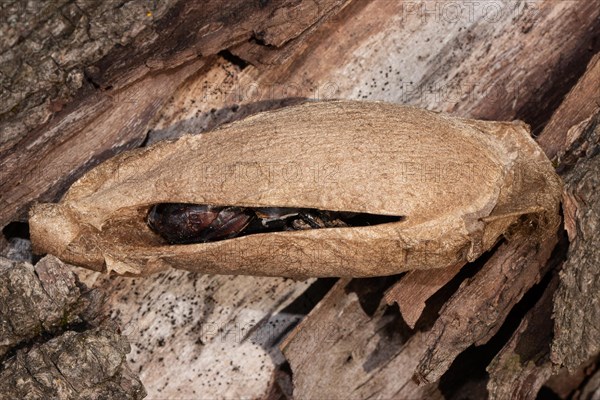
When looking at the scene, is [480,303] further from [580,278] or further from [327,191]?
[327,191]

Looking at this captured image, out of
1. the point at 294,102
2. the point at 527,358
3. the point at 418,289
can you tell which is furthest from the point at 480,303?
the point at 294,102

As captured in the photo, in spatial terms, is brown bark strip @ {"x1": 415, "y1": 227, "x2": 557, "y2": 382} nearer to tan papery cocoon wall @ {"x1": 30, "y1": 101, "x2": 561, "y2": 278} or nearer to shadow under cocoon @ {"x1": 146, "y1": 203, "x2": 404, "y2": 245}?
tan papery cocoon wall @ {"x1": 30, "y1": 101, "x2": 561, "y2": 278}

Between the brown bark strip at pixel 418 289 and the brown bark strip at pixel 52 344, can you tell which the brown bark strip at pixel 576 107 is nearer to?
the brown bark strip at pixel 418 289

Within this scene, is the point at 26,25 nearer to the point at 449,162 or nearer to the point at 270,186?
the point at 270,186

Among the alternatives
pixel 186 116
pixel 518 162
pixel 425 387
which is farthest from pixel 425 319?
pixel 186 116

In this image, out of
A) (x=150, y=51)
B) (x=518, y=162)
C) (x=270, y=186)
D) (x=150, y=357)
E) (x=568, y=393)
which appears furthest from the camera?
(x=568, y=393)

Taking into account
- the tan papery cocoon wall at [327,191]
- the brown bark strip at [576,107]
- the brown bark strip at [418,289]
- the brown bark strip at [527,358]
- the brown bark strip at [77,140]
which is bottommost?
the brown bark strip at [527,358]

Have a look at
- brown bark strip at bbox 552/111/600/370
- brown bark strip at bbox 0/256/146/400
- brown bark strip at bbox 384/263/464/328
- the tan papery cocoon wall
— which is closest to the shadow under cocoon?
the tan papery cocoon wall

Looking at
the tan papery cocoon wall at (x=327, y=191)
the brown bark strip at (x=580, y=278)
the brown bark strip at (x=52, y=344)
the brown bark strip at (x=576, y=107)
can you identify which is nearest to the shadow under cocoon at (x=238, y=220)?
the tan papery cocoon wall at (x=327, y=191)
